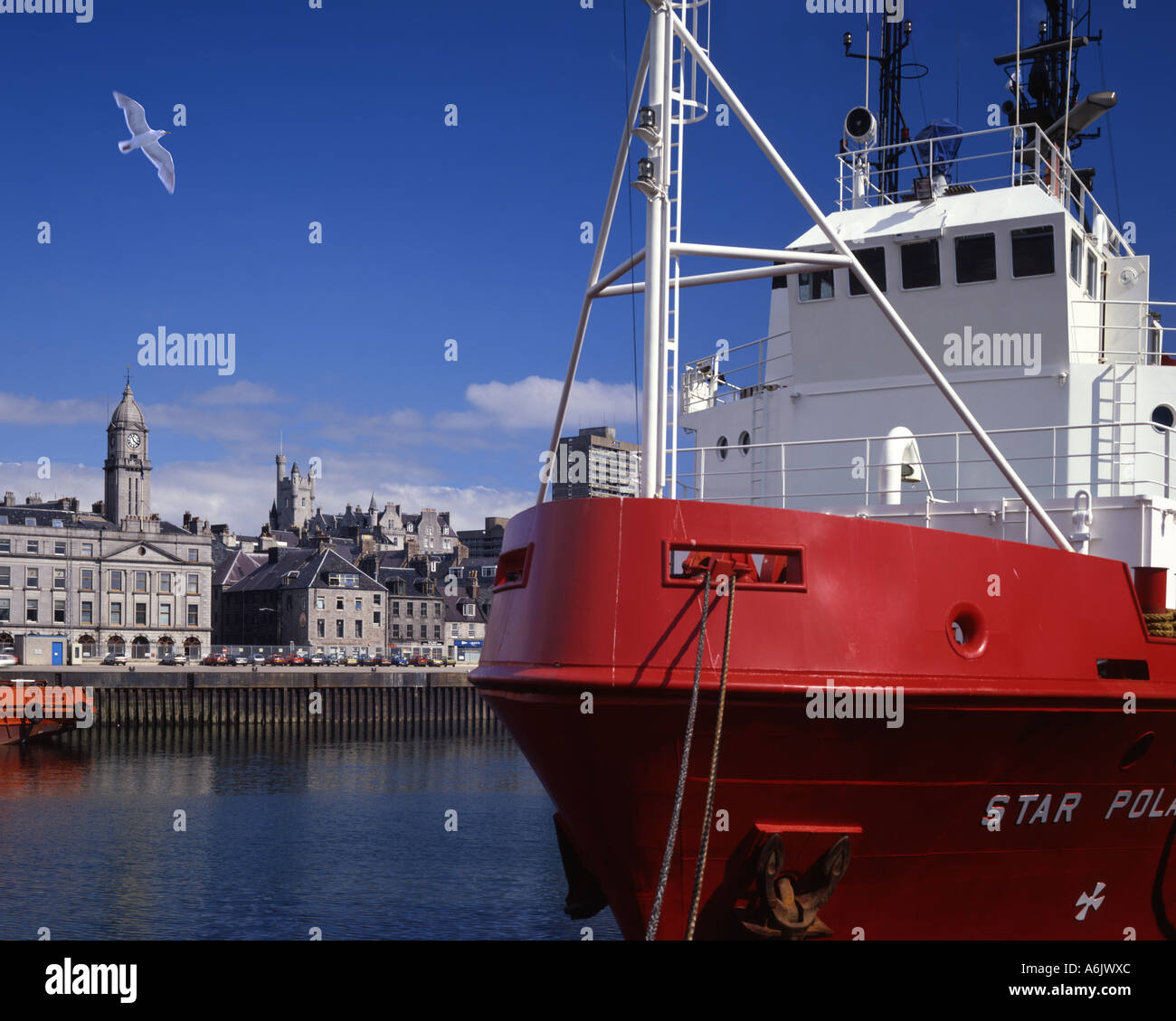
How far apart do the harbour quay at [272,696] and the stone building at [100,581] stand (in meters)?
27.6

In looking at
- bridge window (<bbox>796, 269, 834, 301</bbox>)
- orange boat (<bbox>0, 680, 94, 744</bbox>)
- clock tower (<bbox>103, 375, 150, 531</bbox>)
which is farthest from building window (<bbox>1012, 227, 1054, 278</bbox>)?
clock tower (<bbox>103, 375, 150, 531</bbox>)

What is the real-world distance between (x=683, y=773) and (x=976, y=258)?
888 centimetres

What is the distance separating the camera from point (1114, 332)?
15.9 meters

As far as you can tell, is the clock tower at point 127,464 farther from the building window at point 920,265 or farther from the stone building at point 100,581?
the building window at point 920,265

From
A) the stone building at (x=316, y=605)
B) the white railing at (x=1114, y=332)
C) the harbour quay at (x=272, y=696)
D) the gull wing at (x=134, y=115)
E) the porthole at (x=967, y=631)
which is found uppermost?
the gull wing at (x=134, y=115)

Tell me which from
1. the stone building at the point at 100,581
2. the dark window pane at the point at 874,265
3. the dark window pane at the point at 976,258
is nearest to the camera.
Result: the dark window pane at the point at 976,258

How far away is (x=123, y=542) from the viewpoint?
91562mm

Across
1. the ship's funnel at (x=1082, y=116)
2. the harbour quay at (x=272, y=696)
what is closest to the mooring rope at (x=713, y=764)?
the ship's funnel at (x=1082, y=116)

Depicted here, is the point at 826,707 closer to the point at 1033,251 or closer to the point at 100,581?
the point at 1033,251

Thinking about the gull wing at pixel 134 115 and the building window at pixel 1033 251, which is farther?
the gull wing at pixel 134 115

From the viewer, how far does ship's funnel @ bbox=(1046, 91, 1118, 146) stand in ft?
63.2

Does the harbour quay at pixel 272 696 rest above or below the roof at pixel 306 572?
below

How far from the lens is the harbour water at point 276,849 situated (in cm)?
1980

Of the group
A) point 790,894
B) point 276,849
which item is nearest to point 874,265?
point 790,894
